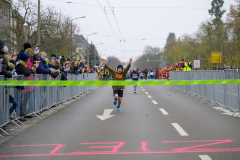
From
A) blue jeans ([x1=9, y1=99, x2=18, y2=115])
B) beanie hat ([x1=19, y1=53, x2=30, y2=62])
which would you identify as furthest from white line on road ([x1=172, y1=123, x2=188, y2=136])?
beanie hat ([x1=19, y1=53, x2=30, y2=62])

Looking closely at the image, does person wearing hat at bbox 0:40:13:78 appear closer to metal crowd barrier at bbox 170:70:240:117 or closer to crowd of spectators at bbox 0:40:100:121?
crowd of spectators at bbox 0:40:100:121

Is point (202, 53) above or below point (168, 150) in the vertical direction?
above

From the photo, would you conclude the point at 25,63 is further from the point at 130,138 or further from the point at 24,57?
the point at 130,138

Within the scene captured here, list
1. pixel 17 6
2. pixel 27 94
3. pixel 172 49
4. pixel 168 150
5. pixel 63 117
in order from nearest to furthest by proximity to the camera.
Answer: pixel 168 150 → pixel 27 94 → pixel 63 117 → pixel 17 6 → pixel 172 49

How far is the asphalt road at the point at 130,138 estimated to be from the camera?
5.41 metres

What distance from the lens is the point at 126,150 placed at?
18.7 feet

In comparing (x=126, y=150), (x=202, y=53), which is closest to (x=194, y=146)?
(x=126, y=150)

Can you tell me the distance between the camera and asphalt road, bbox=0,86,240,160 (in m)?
5.41

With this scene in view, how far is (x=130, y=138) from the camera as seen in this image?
6.70 metres

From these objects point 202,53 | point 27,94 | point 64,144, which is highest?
point 202,53

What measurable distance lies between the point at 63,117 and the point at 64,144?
3.74 m

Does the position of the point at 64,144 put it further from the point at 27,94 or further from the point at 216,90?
the point at 216,90

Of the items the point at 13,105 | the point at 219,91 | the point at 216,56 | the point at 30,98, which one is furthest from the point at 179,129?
the point at 216,56

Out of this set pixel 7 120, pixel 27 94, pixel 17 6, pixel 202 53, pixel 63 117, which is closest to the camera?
pixel 7 120
